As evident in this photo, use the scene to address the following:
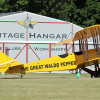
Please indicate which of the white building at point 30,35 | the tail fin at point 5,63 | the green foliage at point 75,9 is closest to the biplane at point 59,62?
the tail fin at point 5,63

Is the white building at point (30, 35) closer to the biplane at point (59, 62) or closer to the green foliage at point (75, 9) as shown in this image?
the green foliage at point (75, 9)

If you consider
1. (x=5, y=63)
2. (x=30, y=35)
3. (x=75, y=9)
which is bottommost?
(x=5, y=63)

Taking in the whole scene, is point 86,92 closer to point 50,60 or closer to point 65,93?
point 65,93

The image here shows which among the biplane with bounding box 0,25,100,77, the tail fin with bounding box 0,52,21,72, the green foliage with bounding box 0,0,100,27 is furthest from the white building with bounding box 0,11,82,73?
the tail fin with bounding box 0,52,21,72

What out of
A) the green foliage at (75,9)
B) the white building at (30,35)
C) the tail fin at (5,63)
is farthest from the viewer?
the green foliage at (75,9)

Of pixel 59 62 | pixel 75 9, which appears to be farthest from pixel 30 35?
pixel 75 9

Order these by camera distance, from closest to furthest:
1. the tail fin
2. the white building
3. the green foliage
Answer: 1. the tail fin
2. the white building
3. the green foliage

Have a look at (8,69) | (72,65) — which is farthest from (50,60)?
(8,69)

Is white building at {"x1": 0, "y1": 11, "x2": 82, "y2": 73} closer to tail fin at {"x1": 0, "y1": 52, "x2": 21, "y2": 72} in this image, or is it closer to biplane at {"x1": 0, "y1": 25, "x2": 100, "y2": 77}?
biplane at {"x1": 0, "y1": 25, "x2": 100, "y2": 77}

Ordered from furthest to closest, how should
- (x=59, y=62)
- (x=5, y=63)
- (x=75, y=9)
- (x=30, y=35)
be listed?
(x=75, y=9)
(x=30, y=35)
(x=59, y=62)
(x=5, y=63)

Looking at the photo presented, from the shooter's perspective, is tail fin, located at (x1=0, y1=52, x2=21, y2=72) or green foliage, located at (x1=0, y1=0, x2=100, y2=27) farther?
green foliage, located at (x1=0, y1=0, x2=100, y2=27)

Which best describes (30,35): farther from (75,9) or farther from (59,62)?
(75,9)

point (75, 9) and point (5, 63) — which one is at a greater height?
point (75, 9)

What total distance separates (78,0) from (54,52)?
41.0 ft
